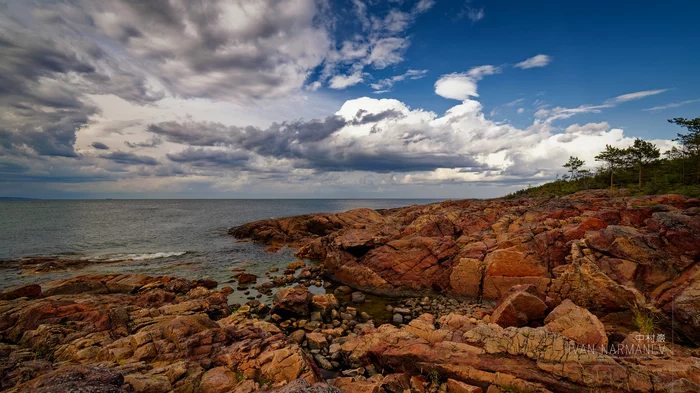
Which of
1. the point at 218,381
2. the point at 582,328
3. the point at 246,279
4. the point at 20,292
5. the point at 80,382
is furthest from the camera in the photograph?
the point at 246,279

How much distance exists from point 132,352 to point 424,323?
13.1 meters

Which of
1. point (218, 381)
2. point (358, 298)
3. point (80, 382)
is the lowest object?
point (358, 298)

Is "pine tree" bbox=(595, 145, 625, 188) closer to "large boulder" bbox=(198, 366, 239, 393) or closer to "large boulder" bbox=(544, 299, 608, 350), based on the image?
"large boulder" bbox=(544, 299, 608, 350)

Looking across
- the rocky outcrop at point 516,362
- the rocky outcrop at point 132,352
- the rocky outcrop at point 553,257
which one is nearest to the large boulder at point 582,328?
the rocky outcrop at point 516,362

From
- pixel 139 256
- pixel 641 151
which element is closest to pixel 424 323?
pixel 139 256

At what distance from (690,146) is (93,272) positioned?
8991 centimetres

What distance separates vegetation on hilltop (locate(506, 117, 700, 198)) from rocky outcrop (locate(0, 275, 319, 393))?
47587mm

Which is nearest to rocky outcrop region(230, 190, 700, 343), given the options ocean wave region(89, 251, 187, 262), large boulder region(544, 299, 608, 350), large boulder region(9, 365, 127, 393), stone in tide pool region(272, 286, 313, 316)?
large boulder region(544, 299, 608, 350)

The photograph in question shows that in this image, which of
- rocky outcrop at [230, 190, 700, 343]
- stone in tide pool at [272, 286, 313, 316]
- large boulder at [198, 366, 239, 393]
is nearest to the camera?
large boulder at [198, 366, 239, 393]

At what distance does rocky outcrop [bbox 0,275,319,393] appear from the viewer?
347 inches

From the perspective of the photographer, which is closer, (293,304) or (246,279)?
(293,304)

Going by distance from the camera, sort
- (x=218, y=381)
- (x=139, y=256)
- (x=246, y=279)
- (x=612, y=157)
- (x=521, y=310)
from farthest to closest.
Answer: (x=612, y=157), (x=139, y=256), (x=246, y=279), (x=521, y=310), (x=218, y=381)

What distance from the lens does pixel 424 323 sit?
14.4m

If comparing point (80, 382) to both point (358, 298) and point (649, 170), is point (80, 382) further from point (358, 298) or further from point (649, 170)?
point (649, 170)
